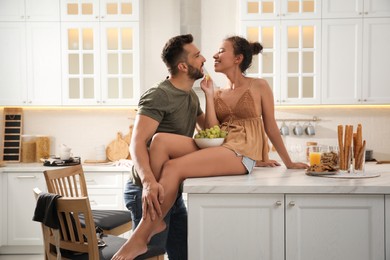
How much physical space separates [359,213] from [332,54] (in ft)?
9.62

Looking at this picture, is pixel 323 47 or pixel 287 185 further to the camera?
pixel 323 47

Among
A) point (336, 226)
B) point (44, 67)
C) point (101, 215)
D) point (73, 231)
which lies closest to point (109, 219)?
point (101, 215)

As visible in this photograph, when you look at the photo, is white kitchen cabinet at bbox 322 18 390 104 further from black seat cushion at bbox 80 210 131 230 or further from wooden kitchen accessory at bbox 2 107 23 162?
wooden kitchen accessory at bbox 2 107 23 162

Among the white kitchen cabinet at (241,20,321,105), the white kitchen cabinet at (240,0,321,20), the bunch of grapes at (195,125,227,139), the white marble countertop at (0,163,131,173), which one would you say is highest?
the white kitchen cabinet at (240,0,321,20)

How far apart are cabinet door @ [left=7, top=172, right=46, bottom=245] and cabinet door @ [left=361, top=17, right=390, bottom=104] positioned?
10.4 ft

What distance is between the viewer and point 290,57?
16.5 ft

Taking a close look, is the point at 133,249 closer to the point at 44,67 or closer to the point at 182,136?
the point at 182,136

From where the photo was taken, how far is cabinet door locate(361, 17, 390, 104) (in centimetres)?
496

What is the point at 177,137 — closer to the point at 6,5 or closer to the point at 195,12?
the point at 195,12

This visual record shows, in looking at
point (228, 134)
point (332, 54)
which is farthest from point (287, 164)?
point (332, 54)

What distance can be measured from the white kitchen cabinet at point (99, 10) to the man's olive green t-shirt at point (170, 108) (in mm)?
2414

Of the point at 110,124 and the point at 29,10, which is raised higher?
the point at 29,10

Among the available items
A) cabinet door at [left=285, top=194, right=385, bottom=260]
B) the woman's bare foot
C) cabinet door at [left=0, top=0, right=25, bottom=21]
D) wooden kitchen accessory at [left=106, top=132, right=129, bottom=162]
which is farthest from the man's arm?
cabinet door at [left=0, top=0, right=25, bottom=21]

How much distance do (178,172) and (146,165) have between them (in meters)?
0.17
